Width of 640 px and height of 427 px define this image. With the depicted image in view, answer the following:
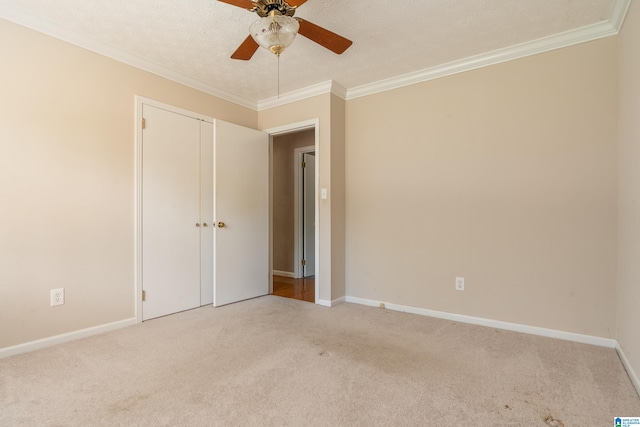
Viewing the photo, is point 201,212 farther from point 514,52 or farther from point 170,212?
point 514,52

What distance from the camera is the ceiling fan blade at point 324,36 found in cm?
185

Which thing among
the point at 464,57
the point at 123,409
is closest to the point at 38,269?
the point at 123,409

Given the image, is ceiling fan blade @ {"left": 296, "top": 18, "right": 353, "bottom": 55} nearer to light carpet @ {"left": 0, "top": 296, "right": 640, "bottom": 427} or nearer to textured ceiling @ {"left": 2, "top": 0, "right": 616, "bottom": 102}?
textured ceiling @ {"left": 2, "top": 0, "right": 616, "bottom": 102}

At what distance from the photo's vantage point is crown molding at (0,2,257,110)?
2.19m

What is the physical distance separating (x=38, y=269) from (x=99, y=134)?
1109 mm

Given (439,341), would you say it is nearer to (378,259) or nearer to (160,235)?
(378,259)

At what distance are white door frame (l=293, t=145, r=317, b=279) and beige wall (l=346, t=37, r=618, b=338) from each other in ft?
4.97

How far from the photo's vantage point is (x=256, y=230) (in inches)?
149

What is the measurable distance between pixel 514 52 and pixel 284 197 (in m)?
3.46

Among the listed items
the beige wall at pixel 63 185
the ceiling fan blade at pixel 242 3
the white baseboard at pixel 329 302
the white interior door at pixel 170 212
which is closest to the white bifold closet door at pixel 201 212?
the white interior door at pixel 170 212

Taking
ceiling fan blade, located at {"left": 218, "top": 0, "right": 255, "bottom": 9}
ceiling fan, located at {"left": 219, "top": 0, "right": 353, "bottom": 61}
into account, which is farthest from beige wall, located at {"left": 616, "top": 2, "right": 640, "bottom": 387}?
ceiling fan blade, located at {"left": 218, "top": 0, "right": 255, "bottom": 9}

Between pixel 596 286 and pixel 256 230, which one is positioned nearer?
pixel 596 286

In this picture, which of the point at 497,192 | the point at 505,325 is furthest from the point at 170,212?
the point at 505,325

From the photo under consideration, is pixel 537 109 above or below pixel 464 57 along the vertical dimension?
below
